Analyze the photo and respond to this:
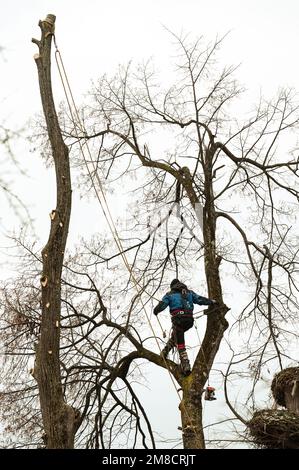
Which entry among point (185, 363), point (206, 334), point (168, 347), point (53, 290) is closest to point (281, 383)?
point (206, 334)

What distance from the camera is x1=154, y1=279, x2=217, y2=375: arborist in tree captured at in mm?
8547

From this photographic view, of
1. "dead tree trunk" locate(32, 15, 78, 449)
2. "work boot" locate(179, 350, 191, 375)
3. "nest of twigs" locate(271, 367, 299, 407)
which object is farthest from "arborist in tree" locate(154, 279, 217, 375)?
"dead tree trunk" locate(32, 15, 78, 449)

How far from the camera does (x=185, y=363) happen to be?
28.0 feet

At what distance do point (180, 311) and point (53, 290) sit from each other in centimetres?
284

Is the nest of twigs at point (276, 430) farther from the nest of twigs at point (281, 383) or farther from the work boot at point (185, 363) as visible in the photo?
the work boot at point (185, 363)

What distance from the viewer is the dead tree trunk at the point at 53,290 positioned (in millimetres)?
5738

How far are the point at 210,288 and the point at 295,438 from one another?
2357 millimetres

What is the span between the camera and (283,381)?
855cm

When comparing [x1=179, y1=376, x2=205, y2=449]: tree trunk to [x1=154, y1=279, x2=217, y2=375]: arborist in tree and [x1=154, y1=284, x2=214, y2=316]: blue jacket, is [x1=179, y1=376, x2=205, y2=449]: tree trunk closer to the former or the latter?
[x1=154, y1=279, x2=217, y2=375]: arborist in tree

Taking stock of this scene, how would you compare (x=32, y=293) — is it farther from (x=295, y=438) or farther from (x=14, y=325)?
(x=295, y=438)

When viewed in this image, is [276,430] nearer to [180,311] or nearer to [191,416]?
[191,416]

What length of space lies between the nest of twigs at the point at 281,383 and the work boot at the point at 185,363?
122 centimetres

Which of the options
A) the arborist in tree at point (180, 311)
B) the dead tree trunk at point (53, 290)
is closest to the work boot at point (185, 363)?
the arborist in tree at point (180, 311)
